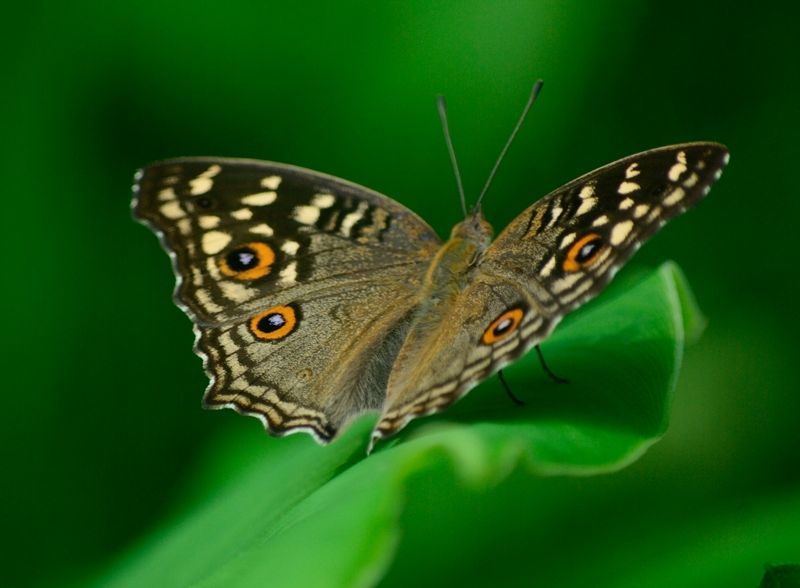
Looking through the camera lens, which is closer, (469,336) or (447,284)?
(469,336)

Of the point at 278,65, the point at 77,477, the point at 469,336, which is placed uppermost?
the point at 278,65

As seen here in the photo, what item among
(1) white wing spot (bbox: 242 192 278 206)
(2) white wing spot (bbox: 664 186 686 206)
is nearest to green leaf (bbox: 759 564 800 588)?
(2) white wing spot (bbox: 664 186 686 206)

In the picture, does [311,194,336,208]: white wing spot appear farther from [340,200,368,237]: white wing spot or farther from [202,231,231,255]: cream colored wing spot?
[202,231,231,255]: cream colored wing spot

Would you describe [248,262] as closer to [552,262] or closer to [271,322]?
[271,322]

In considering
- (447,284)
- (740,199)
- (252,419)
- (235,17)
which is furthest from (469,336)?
(740,199)

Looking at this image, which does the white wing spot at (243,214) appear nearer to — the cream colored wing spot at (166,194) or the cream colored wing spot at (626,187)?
the cream colored wing spot at (166,194)

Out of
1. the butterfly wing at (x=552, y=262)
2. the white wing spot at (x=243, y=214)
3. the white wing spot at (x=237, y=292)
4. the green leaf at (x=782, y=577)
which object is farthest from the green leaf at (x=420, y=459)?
the white wing spot at (x=243, y=214)

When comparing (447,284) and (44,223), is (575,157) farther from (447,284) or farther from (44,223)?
(44,223)
